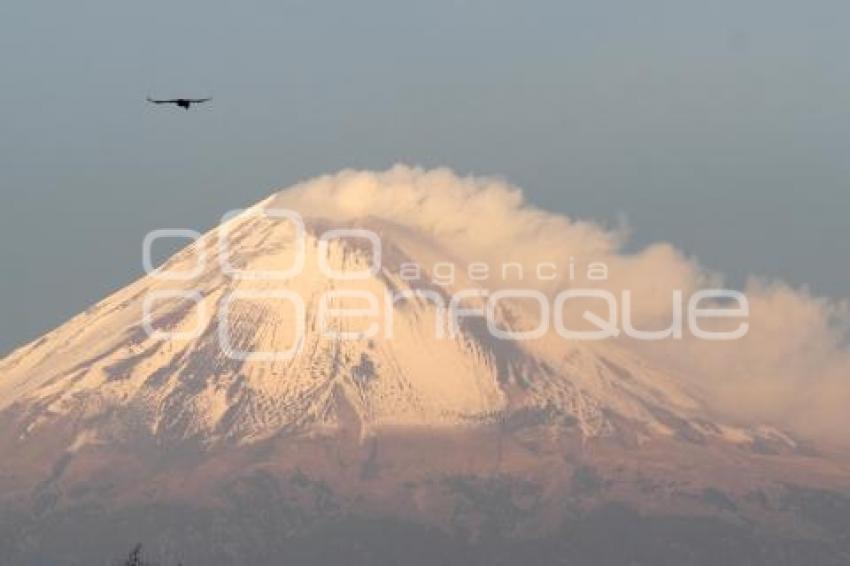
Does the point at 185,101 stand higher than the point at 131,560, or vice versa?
the point at 185,101
